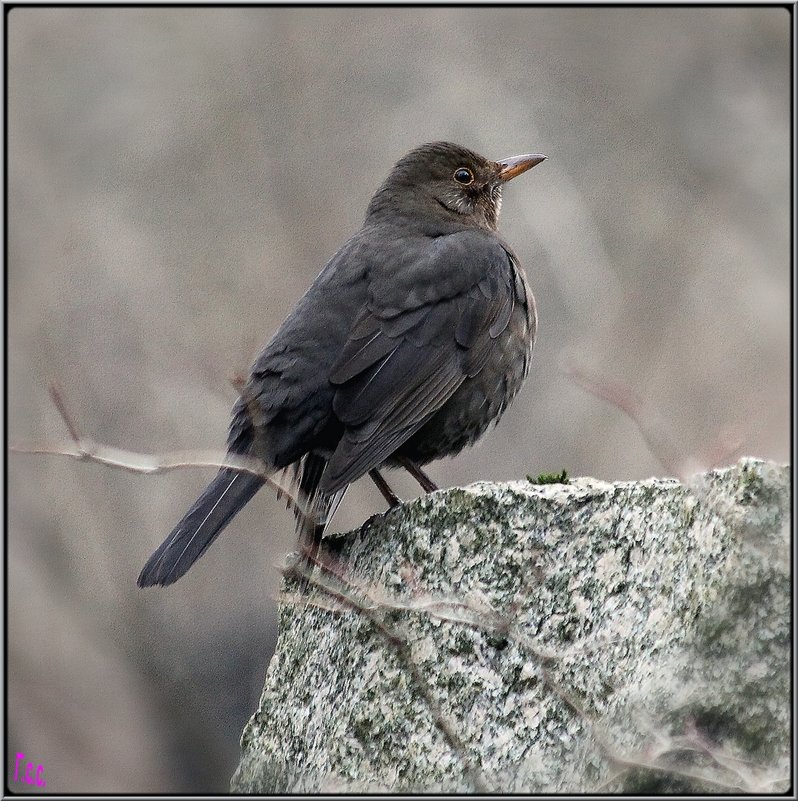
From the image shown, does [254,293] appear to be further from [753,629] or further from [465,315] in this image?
[753,629]

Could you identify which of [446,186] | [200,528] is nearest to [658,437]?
[200,528]

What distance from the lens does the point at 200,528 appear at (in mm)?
4023

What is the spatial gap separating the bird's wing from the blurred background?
280 centimetres

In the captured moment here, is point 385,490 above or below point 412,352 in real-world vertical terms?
below

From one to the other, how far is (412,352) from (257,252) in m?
4.57

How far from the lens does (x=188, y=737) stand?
842 cm

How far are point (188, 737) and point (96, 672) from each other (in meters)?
0.86

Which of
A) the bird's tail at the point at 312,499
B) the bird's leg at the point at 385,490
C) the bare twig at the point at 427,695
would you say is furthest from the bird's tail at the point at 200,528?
the bird's leg at the point at 385,490

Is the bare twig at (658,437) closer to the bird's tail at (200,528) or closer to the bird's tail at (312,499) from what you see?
the bird's tail at (312,499)

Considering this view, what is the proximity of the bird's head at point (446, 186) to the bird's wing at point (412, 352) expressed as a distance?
1.69ft

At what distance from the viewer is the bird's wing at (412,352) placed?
436 cm

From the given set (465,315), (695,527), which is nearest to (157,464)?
(695,527)

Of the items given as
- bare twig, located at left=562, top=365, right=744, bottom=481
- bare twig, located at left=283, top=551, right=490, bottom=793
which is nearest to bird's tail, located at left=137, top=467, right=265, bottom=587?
bare twig, located at left=283, top=551, right=490, bottom=793

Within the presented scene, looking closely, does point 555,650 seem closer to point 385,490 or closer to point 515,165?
point 385,490
